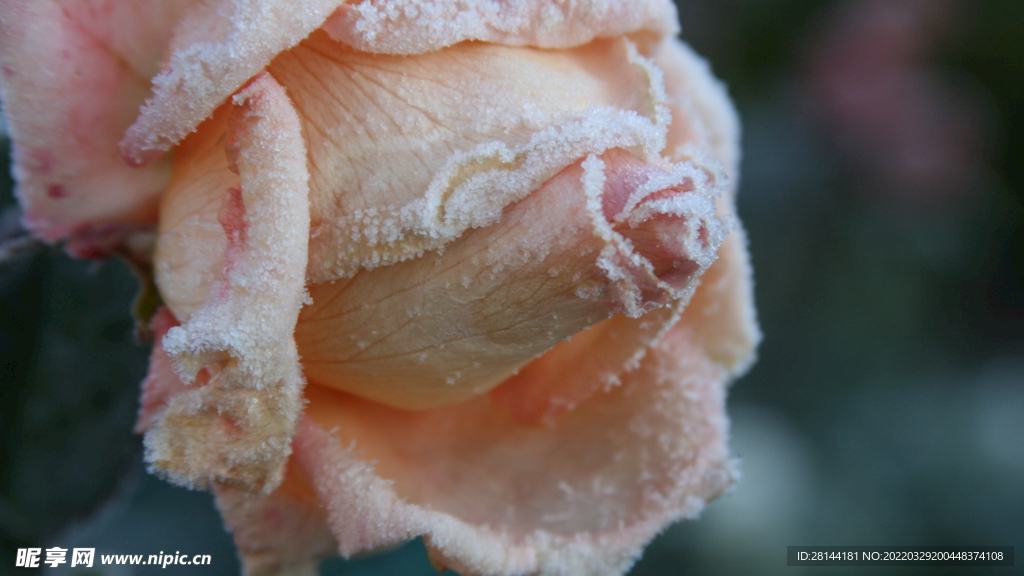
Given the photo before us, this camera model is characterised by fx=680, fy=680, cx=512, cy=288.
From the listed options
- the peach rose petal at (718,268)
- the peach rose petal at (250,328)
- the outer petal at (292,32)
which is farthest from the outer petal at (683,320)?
the peach rose petal at (250,328)

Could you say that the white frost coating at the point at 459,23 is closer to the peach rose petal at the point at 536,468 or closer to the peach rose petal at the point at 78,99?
the peach rose petal at the point at 78,99

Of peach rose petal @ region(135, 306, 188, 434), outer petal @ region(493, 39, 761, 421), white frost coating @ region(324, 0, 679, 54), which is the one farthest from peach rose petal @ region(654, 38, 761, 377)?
peach rose petal @ region(135, 306, 188, 434)

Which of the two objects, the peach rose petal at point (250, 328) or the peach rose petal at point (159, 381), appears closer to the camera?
the peach rose petal at point (250, 328)

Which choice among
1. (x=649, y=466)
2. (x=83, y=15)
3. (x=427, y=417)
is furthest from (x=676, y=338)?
(x=83, y=15)

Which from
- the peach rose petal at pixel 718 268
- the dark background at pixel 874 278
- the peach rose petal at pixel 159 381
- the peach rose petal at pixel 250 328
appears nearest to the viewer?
the peach rose petal at pixel 250 328

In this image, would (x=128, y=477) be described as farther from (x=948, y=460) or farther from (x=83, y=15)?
(x=948, y=460)

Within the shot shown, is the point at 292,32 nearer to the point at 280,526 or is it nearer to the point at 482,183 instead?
the point at 482,183

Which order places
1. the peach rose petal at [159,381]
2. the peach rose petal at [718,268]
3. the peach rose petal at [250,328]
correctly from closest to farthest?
the peach rose petal at [250,328], the peach rose petal at [159,381], the peach rose petal at [718,268]

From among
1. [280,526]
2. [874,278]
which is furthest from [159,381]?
[874,278]
